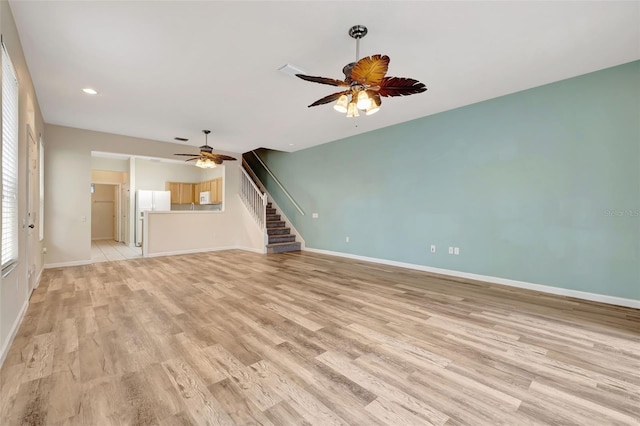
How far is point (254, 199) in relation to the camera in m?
7.81

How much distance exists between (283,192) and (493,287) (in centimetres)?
611

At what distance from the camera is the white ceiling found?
2.36m

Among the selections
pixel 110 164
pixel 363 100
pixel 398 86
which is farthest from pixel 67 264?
pixel 398 86

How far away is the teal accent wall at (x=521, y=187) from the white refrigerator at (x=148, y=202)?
257 inches

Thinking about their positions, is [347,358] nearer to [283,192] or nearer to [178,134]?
[178,134]

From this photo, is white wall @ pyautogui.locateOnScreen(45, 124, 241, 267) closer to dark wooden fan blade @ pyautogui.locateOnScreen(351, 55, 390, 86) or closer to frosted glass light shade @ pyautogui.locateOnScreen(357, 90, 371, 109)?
frosted glass light shade @ pyautogui.locateOnScreen(357, 90, 371, 109)

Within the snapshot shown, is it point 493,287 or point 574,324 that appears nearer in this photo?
point 574,324

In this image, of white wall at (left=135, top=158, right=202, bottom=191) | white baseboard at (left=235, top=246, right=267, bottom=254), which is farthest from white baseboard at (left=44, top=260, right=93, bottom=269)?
white wall at (left=135, top=158, right=202, bottom=191)

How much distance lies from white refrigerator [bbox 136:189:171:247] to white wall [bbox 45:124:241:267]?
2766mm

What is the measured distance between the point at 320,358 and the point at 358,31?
9.39 feet

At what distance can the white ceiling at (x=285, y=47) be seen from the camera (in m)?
2.36

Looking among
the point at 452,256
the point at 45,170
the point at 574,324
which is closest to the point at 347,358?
the point at 574,324

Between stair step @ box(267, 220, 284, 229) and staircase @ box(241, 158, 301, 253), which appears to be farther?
stair step @ box(267, 220, 284, 229)

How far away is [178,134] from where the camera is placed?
20.2 ft
